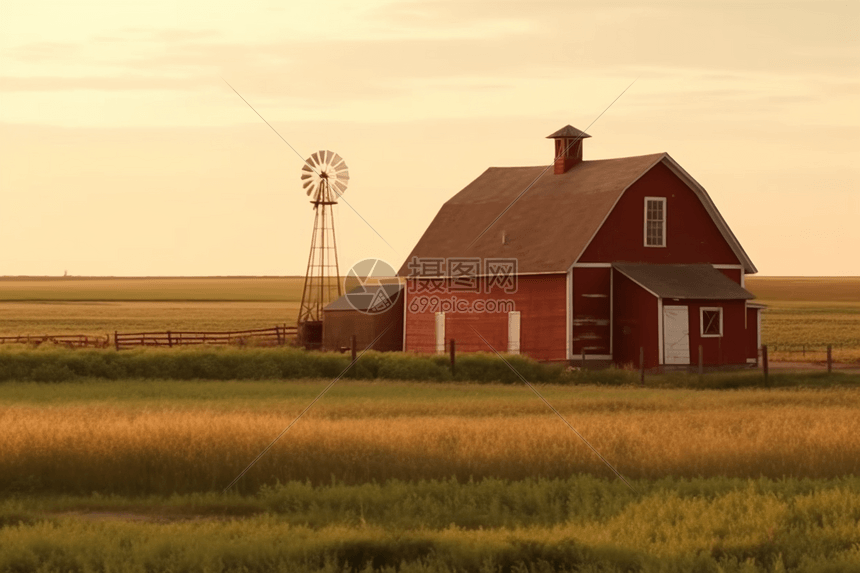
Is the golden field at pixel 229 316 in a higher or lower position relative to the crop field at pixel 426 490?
higher

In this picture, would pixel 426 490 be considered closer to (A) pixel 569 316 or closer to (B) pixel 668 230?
(A) pixel 569 316

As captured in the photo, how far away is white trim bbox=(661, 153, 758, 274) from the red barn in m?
0.05

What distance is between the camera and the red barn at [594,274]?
41031 mm

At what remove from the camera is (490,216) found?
4706 centimetres

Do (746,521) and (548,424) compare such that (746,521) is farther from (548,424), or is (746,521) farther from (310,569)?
(548,424)

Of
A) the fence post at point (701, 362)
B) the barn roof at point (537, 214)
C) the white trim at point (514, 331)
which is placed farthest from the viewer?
the white trim at point (514, 331)

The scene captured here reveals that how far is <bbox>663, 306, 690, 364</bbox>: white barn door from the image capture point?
4025 centimetres

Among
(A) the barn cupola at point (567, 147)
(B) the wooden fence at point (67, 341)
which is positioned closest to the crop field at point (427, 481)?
(B) the wooden fence at point (67, 341)

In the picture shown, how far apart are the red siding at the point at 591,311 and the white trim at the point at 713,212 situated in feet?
14.5

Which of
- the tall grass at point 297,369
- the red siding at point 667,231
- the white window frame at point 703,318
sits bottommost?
the tall grass at point 297,369

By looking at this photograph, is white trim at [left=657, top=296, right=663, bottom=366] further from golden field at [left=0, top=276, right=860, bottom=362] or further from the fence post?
golden field at [left=0, top=276, right=860, bottom=362]

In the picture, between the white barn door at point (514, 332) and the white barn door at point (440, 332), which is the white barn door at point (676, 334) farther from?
the white barn door at point (440, 332)

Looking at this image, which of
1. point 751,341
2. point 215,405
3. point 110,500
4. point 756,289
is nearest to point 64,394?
point 215,405

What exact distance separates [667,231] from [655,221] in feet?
2.11
